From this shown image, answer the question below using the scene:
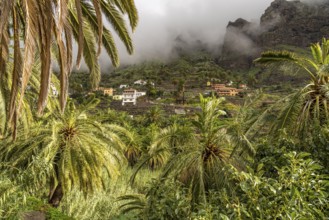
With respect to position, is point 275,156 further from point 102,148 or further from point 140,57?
point 140,57

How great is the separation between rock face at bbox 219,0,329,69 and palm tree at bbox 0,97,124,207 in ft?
478

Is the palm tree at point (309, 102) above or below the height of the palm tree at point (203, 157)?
above

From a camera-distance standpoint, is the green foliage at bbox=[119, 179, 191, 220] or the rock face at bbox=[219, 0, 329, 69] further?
the rock face at bbox=[219, 0, 329, 69]

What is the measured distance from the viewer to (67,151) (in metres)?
8.51

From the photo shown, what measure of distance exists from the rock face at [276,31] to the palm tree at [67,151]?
146 metres

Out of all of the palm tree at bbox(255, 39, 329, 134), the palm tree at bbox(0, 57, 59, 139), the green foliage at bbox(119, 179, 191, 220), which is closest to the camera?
the green foliage at bbox(119, 179, 191, 220)

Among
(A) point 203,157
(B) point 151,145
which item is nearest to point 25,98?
(B) point 151,145

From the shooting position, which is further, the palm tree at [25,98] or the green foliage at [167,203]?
the palm tree at [25,98]

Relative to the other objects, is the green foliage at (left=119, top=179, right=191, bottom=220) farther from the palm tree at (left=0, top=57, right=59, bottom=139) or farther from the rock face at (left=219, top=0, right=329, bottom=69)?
the rock face at (left=219, top=0, right=329, bottom=69)

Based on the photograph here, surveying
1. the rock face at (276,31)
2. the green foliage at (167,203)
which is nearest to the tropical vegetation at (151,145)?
the green foliage at (167,203)

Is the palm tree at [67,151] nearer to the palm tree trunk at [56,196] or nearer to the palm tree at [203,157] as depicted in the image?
the palm tree trunk at [56,196]

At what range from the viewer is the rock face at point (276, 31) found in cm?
14075

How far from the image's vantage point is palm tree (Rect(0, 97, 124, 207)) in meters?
8.44

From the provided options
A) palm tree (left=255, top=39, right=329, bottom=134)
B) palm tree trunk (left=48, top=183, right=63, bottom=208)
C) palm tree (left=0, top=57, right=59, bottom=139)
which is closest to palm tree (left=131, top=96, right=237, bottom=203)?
palm tree (left=255, top=39, right=329, bottom=134)
